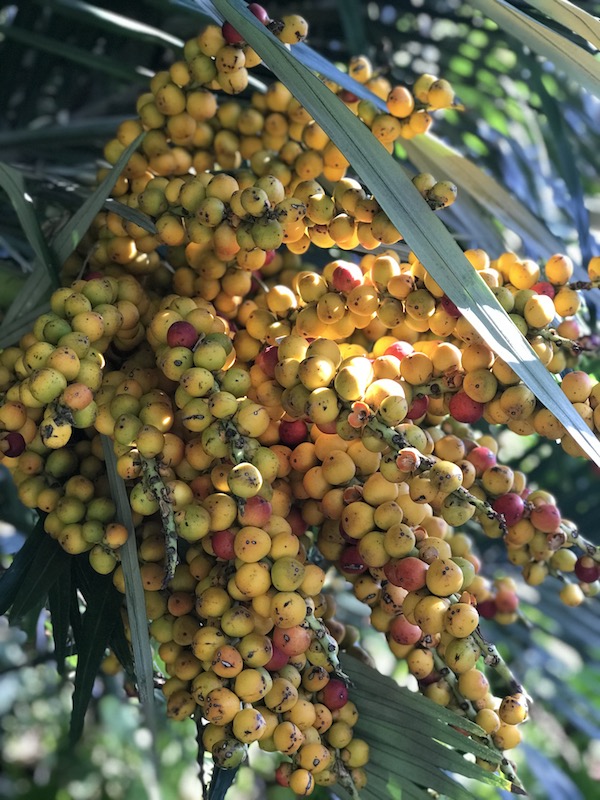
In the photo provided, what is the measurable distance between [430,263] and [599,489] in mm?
852

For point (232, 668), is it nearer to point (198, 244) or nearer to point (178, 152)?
point (198, 244)

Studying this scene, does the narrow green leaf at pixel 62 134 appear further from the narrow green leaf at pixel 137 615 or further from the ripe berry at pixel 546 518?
the ripe berry at pixel 546 518

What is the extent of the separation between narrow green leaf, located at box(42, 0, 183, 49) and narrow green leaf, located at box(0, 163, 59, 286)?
0.26m

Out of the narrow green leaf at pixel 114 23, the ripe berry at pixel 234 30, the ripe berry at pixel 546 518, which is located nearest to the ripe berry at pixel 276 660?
the ripe berry at pixel 546 518

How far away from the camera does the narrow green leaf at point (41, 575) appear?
0.61 meters

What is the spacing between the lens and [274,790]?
1351mm

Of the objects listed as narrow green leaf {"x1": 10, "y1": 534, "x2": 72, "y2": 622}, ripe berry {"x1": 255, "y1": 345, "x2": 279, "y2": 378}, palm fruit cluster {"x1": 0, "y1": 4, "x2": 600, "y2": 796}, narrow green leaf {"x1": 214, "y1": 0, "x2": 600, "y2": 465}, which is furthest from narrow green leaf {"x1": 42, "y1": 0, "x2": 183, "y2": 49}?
narrow green leaf {"x1": 10, "y1": 534, "x2": 72, "y2": 622}

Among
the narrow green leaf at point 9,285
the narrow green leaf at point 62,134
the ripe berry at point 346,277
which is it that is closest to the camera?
the ripe berry at point 346,277

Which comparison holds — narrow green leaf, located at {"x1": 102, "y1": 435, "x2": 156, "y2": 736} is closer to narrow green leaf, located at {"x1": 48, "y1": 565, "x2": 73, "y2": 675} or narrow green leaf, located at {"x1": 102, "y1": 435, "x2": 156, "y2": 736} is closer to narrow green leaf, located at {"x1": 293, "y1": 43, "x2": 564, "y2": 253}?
narrow green leaf, located at {"x1": 48, "y1": 565, "x2": 73, "y2": 675}

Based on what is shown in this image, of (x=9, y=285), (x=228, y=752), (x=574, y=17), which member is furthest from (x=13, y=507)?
(x=574, y=17)

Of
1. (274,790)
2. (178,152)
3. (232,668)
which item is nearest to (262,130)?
(178,152)

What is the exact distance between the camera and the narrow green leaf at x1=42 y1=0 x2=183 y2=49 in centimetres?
85

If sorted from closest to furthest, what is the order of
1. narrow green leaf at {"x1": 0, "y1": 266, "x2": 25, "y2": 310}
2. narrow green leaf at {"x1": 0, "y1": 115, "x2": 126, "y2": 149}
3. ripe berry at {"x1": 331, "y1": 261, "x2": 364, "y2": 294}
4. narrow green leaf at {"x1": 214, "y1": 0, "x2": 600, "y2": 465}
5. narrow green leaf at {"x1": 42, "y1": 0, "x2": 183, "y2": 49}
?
narrow green leaf at {"x1": 214, "y1": 0, "x2": 600, "y2": 465} → ripe berry at {"x1": 331, "y1": 261, "x2": 364, "y2": 294} → narrow green leaf at {"x1": 0, "y1": 266, "x2": 25, "y2": 310} → narrow green leaf at {"x1": 42, "y1": 0, "x2": 183, "y2": 49} → narrow green leaf at {"x1": 0, "y1": 115, "x2": 126, "y2": 149}

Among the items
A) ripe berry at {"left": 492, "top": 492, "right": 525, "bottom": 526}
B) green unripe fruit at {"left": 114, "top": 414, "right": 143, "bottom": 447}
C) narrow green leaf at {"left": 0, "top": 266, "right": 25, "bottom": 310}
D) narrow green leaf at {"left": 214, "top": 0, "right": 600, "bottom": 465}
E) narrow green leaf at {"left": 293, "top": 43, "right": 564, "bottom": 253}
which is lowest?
narrow green leaf at {"left": 0, "top": 266, "right": 25, "bottom": 310}
